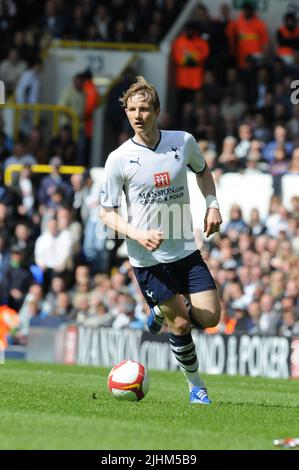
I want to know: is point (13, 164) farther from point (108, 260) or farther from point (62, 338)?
point (62, 338)

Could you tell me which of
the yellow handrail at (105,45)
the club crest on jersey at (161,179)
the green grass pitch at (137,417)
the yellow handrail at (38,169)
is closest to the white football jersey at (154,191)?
the club crest on jersey at (161,179)

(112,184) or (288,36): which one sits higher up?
(288,36)

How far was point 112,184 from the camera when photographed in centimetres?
1095

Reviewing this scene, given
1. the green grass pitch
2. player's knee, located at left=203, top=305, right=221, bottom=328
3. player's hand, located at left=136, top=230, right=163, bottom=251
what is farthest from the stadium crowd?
player's hand, located at left=136, top=230, right=163, bottom=251

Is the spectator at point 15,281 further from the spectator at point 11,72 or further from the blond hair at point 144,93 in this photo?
the blond hair at point 144,93

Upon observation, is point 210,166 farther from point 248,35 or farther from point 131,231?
point 131,231

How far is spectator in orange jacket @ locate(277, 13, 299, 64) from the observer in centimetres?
2584

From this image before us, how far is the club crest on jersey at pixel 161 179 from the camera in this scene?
35.9 ft

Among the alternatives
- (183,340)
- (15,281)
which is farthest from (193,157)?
(15,281)

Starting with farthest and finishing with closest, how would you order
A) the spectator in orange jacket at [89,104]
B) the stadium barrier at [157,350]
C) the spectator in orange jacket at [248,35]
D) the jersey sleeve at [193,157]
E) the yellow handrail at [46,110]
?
1. the spectator in orange jacket at [89,104]
2. the yellow handrail at [46,110]
3. the spectator in orange jacket at [248,35]
4. the stadium barrier at [157,350]
5. the jersey sleeve at [193,157]

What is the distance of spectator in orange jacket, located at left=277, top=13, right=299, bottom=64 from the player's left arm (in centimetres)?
1482

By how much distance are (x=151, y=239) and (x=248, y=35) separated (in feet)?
54.6

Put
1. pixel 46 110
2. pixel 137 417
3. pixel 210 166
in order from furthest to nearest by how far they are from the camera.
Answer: pixel 46 110 < pixel 210 166 < pixel 137 417

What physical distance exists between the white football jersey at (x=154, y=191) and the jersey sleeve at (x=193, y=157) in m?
0.06
